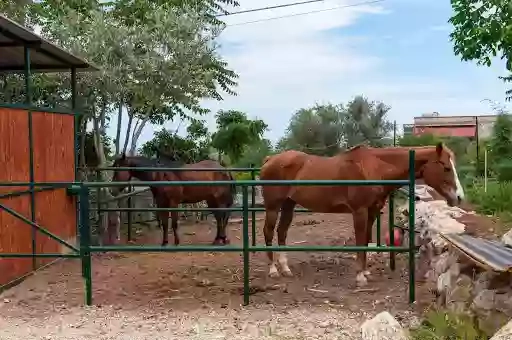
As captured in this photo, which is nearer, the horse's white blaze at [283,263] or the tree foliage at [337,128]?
the horse's white blaze at [283,263]

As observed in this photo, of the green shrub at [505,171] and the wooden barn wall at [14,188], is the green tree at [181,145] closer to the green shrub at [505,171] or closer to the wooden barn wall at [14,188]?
the green shrub at [505,171]

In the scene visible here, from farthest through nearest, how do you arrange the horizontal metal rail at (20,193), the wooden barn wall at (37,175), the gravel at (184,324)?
the wooden barn wall at (37,175), the horizontal metal rail at (20,193), the gravel at (184,324)

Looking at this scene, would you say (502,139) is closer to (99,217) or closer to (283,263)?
(283,263)

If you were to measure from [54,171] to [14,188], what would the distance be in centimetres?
123

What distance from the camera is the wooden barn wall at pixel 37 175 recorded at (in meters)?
6.43

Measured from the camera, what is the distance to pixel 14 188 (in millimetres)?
6586

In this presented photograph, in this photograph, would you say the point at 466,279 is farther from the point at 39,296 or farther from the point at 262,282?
the point at 39,296

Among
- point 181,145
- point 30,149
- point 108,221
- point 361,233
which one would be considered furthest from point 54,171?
point 181,145

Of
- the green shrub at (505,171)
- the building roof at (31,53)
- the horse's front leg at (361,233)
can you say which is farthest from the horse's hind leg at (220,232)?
the green shrub at (505,171)

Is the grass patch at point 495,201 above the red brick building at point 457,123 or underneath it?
underneath

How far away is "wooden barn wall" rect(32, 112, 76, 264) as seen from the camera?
730 cm

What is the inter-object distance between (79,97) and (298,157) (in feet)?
18.1

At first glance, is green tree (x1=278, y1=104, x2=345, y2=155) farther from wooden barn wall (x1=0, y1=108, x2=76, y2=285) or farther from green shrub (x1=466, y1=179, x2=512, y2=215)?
wooden barn wall (x1=0, y1=108, x2=76, y2=285)

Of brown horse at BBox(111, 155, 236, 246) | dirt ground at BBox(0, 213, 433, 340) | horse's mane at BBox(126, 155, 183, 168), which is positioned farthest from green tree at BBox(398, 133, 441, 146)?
dirt ground at BBox(0, 213, 433, 340)
